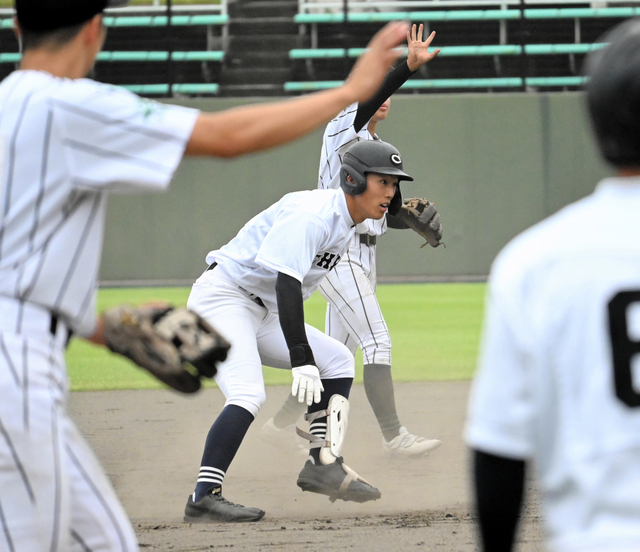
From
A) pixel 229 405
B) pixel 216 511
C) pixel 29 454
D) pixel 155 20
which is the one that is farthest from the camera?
pixel 155 20

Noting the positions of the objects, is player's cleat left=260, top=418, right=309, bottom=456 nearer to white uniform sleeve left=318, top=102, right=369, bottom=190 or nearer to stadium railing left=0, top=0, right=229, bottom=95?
white uniform sleeve left=318, top=102, right=369, bottom=190

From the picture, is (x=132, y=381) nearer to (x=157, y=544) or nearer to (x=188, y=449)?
(x=188, y=449)

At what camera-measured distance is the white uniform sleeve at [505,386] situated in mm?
1118

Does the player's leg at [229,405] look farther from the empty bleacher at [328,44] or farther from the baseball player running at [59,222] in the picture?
the empty bleacher at [328,44]

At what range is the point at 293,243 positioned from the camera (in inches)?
145

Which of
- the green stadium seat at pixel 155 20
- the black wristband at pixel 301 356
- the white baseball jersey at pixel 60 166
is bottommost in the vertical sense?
the black wristband at pixel 301 356

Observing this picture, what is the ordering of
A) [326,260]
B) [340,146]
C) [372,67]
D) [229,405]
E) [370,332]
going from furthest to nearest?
[340,146] < [370,332] < [326,260] < [229,405] < [372,67]

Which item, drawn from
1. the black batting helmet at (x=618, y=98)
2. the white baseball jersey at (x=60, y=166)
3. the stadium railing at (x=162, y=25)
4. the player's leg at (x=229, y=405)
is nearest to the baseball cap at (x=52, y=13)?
the white baseball jersey at (x=60, y=166)

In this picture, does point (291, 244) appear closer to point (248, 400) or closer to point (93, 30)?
point (248, 400)

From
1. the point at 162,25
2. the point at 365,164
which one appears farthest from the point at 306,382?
the point at 162,25

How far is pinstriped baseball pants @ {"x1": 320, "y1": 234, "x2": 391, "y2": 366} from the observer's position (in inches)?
189

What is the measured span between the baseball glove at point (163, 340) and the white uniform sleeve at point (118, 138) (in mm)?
329

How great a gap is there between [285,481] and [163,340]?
2408 mm

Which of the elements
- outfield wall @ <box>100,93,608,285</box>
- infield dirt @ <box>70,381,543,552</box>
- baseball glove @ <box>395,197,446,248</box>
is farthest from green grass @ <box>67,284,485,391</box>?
baseball glove @ <box>395,197,446,248</box>
